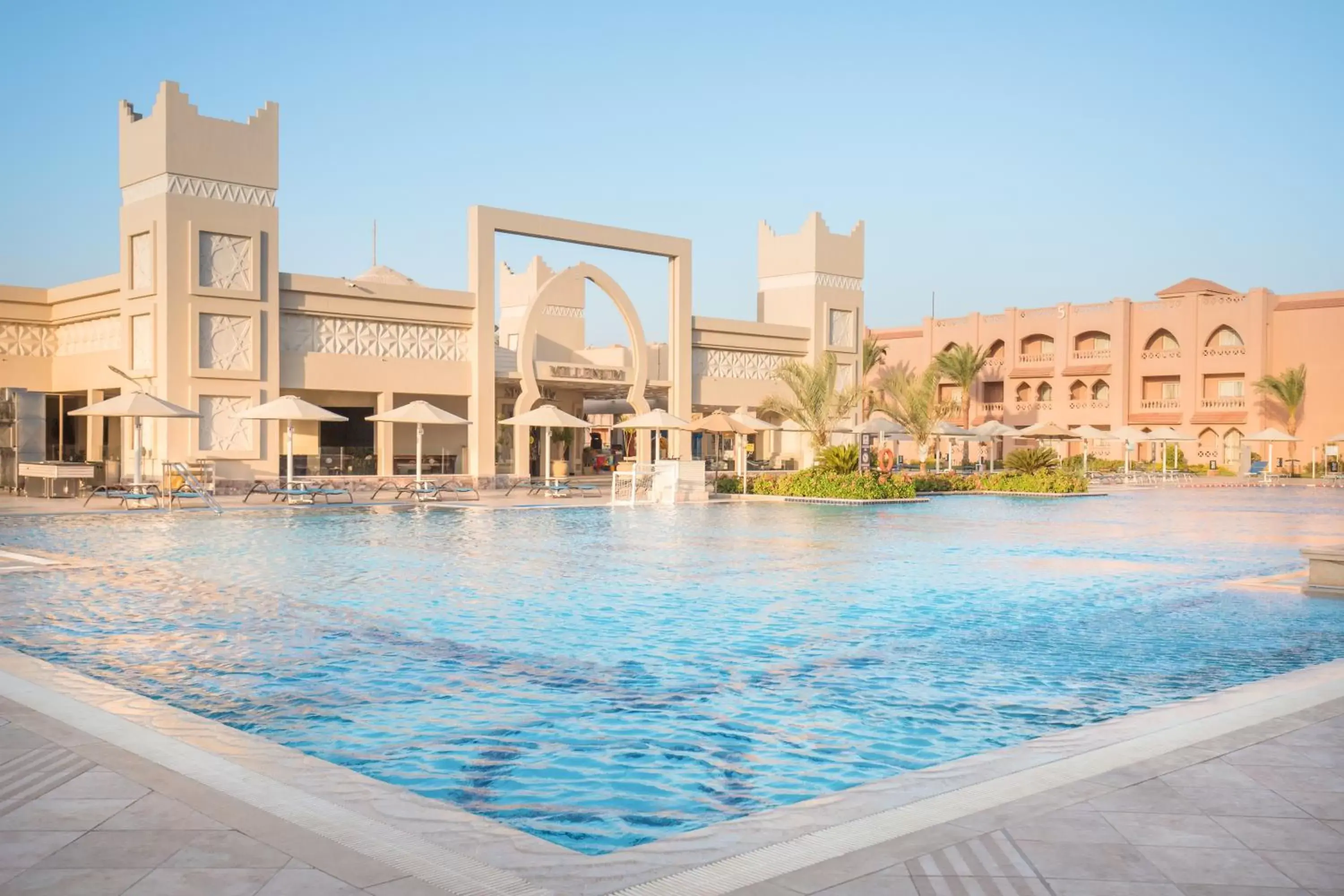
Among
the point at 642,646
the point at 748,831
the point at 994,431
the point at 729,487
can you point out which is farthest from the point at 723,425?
the point at 748,831

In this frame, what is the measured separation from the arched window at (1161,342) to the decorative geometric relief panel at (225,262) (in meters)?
42.4

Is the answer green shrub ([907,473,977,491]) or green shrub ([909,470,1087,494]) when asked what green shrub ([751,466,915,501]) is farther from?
green shrub ([909,470,1087,494])

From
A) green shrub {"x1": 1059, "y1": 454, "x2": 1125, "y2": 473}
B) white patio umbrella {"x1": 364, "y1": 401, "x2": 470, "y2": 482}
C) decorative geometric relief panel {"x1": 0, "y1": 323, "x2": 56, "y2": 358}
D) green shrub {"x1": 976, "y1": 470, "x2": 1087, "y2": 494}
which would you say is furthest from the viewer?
green shrub {"x1": 1059, "y1": 454, "x2": 1125, "y2": 473}

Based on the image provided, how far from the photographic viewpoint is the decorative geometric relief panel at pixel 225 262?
25531 millimetres


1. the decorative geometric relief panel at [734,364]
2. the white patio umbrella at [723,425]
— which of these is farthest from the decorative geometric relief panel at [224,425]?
the decorative geometric relief panel at [734,364]

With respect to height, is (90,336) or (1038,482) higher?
(90,336)

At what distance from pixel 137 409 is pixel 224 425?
4.94m

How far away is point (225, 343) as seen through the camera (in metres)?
25.8

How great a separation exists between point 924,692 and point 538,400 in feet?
86.6

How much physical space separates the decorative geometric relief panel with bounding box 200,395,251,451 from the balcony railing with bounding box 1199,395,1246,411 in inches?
1674

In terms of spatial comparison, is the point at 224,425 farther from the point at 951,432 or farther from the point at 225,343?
the point at 951,432

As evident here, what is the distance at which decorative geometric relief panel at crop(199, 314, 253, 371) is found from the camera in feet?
83.9

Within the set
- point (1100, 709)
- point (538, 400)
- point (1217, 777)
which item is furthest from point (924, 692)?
point (538, 400)

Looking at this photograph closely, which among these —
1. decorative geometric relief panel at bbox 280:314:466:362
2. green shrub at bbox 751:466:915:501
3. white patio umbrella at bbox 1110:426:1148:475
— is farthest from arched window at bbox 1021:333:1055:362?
decorative geometric relief panel at bbox 280:314:466:362
